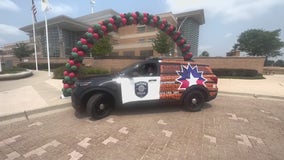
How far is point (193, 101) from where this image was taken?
504cm

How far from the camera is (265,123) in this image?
424 centimetres

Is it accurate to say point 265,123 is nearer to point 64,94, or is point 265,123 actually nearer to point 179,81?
point 179,81

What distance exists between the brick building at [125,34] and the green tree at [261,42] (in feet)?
39.6

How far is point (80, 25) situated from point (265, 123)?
38.5m

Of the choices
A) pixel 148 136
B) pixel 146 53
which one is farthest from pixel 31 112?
pixel 146 53

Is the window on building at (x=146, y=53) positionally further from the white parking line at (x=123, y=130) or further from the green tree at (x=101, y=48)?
the white parking line at (x=123, y=130)

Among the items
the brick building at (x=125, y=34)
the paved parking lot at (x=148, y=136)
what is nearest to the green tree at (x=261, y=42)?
the brick building at (x=125, y=34)

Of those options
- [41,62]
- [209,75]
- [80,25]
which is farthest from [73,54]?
[80,25]

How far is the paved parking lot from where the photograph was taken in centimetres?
283

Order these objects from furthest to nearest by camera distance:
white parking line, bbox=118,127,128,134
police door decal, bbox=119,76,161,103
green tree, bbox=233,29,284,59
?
1. green tree, bbox=233,29,284,59
2. police door decal, bbox=119,76,161,103
3. white parking line, bbox=118,127,128,134

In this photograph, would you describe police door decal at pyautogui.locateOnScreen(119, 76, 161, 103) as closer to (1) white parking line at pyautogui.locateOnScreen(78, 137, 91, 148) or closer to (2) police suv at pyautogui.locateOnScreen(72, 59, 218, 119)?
(2) police suv at pyautogui.locateOnScreen(72, 59, 218, 119)

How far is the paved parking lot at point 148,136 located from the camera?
2.83 m

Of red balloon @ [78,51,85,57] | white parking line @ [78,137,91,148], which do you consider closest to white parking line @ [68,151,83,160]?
white parking line @ [78,137,91,148]

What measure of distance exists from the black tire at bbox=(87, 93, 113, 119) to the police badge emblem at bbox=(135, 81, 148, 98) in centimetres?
96
